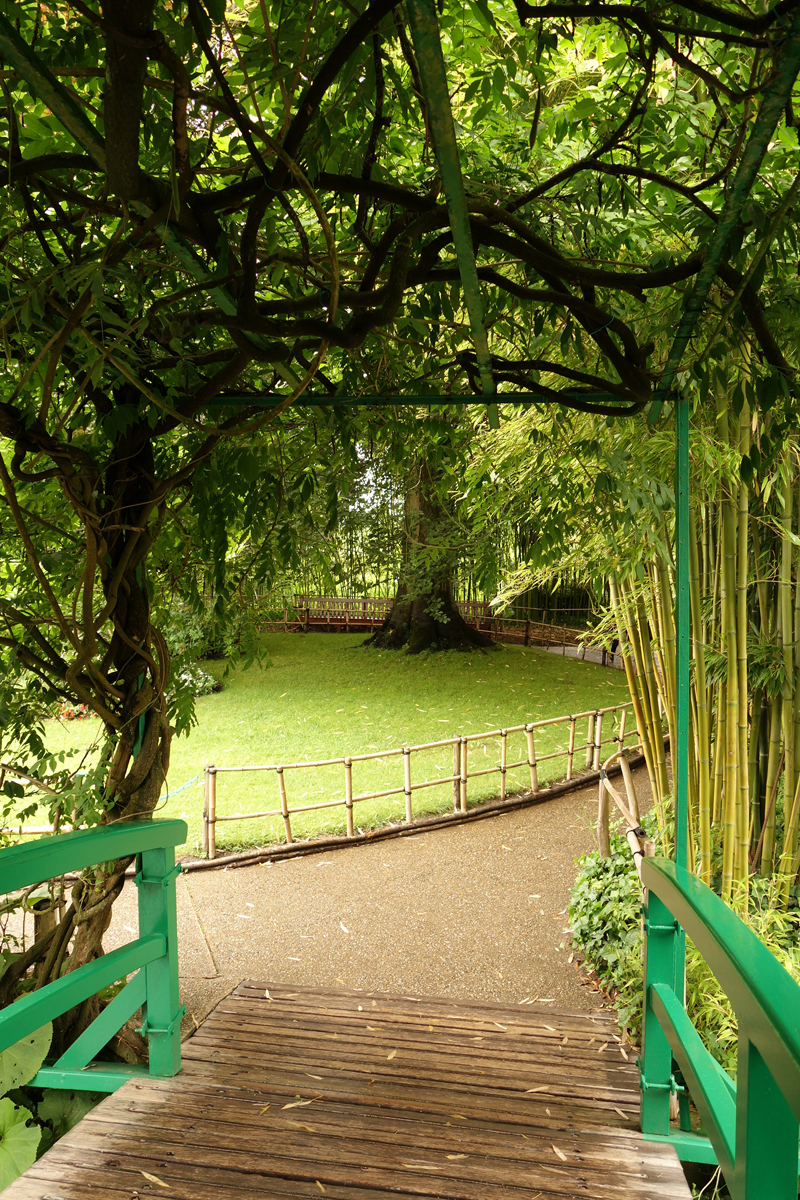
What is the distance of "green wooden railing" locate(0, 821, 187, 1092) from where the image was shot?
5.32 feet

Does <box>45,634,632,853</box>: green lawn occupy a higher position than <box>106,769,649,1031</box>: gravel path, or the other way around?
<box>45,634,632,853</box>: green lawn

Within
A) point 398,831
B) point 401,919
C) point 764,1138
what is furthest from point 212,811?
point 764,1138

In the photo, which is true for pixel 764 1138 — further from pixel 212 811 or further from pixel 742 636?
pixel 212 811

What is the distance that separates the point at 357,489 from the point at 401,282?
862cm

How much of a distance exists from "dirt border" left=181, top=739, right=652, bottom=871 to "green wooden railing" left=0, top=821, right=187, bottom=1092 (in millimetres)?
3749

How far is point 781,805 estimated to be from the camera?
349 centimetres

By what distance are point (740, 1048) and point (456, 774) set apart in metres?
5.76

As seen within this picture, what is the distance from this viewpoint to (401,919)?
483cm

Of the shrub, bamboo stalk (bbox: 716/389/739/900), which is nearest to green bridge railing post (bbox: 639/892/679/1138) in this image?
the shrub

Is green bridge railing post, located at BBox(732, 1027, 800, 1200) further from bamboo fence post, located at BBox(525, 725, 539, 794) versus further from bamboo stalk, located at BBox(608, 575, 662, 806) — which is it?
bamboo fence post, located at BBox(525, 725, 539, 794)

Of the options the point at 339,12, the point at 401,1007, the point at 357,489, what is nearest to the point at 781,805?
the point at 401,1007

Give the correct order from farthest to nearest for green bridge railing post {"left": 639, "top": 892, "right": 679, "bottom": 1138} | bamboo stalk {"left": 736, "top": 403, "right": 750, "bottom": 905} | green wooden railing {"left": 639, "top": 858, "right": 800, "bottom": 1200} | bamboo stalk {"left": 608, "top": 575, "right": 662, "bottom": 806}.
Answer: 1. bamboo stalk {"left": 608, "top": 575, "right": 662, "bottom": 806}
2. bamboo stalk {"left": 736, "top": 403, "right": 750, "bottom": 905}
3. green bridge railing post {"left": 639, "top": 892, "right": 679, "bottom": 1138}
4. green wooden railing {"left": 639, "top": 858, "right": 800, "bottom": 1200}

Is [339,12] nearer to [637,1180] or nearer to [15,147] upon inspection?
[15,147]

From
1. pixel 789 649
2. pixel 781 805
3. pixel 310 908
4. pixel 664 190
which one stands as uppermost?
pixel 664 190
